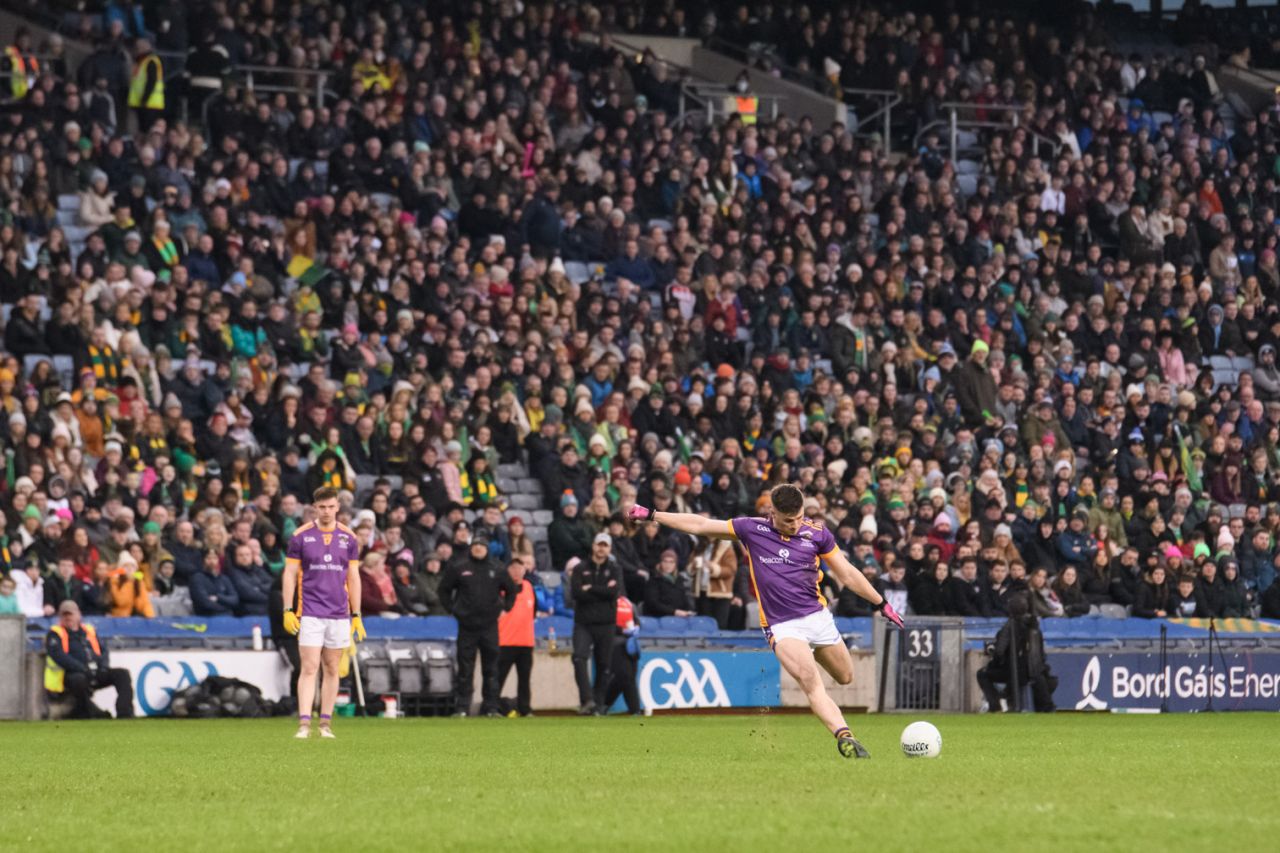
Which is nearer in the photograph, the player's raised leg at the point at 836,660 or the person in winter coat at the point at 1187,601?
the player's raised leg at the point at 836,660

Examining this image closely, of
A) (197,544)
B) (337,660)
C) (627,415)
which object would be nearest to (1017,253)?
Result: (627,415)

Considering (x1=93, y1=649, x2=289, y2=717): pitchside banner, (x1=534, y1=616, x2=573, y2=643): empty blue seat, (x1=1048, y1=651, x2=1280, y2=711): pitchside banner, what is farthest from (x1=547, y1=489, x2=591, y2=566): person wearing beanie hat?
(x1=1048, y1=651, x2=1280, y2=711): pitchside banner

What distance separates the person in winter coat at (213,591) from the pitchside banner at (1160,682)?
9573 millimetres

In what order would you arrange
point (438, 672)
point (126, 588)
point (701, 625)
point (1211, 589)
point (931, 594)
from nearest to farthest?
point (126, 588), point (438, 672), point (701, 625), point (931, 594), point (1211, 589)

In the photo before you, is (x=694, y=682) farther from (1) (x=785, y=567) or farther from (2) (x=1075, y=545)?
(1) (x=785, y=567)

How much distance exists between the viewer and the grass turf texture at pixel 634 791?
955cm

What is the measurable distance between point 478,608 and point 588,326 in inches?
298

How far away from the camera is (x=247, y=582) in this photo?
2473 centimetres

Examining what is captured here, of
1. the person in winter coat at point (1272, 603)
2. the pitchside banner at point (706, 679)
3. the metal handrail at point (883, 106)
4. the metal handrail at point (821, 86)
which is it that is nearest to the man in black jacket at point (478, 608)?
the pitchside banner at point (706, 679)

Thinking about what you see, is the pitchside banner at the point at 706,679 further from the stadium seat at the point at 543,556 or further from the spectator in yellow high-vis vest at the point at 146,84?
the spectator in yellow high-vis vest at the point at 146,84

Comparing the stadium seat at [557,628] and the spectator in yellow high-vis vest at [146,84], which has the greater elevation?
the spectator in yellow high-vis vest at [146,84]

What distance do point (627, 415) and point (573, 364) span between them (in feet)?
3.74

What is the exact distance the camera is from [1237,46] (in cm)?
4334

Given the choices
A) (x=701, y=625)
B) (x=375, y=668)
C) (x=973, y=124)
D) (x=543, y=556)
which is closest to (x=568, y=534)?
(x=543, y=556)
